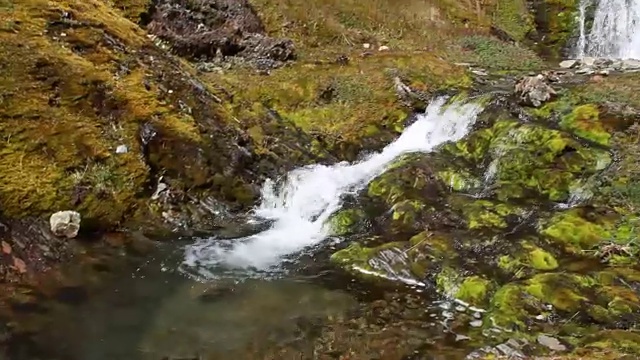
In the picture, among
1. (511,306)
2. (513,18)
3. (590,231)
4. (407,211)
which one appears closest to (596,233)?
(590,231)

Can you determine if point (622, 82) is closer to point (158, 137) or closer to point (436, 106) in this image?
point (436, 106)

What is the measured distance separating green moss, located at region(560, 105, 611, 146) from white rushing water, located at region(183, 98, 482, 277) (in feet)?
6.65

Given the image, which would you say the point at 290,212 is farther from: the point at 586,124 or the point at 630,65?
the point at 630,65

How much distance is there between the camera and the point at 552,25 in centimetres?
2791

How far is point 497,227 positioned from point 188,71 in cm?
720

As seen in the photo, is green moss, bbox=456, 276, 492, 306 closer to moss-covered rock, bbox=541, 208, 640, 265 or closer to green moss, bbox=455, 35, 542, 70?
moss-covered rock, bbox=541, 208, 640, 265

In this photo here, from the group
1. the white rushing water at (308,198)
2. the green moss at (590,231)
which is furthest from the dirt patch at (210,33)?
the green moss at (590,231)

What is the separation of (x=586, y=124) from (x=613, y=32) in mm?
14829

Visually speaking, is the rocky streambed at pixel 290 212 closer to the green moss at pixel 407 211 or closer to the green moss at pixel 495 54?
the green moss at pixel 407 211

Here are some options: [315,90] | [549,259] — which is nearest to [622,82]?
[315,90]

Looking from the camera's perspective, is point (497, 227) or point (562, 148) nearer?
point (497, 227)

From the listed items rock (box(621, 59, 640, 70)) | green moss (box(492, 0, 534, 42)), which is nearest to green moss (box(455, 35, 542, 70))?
green moss (box(492, 0, 534, 42))

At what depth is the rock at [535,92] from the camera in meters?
13.6

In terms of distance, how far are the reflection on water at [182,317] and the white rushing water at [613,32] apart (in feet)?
68.6
